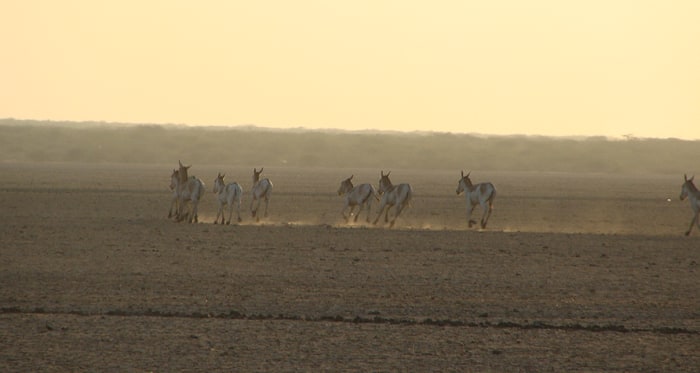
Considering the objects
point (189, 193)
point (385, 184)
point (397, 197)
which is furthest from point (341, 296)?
point (385, 184)

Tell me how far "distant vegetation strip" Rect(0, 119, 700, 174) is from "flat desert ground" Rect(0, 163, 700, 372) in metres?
123

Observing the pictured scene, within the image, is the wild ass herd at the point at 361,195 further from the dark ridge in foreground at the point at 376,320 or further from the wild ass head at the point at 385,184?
the dark ridge in foreground at the point at 376,320

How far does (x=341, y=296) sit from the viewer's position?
65.8ft

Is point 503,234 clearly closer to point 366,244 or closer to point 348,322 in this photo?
point 366,244

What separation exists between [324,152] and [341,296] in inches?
6200

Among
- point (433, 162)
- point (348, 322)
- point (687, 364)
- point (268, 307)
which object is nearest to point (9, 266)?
point (268, 307)

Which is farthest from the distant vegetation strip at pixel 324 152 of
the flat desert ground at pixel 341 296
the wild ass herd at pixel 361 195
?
the flat desert ground at pixel 341 296

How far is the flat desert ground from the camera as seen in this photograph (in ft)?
49.9

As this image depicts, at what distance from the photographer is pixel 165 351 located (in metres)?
15.2

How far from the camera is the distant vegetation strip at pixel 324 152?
16125cm

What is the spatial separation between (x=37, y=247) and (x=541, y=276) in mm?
10813

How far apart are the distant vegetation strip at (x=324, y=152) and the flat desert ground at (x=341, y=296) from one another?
12315 cm

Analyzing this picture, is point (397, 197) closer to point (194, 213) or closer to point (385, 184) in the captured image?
point (385, 184)

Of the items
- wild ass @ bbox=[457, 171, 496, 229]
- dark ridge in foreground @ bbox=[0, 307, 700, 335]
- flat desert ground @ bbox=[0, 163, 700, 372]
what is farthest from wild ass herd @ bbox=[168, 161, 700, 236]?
dark ridge in foreground @ bbox=[0, 307, 700, 335]
